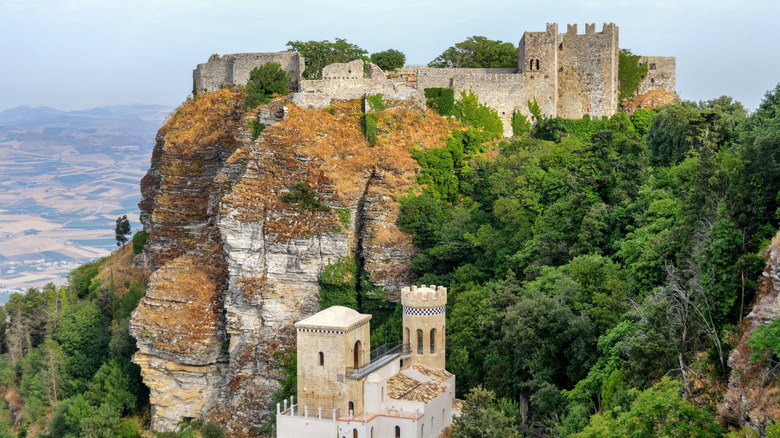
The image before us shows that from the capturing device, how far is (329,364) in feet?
120

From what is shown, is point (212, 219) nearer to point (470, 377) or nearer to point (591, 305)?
point (470, 377)

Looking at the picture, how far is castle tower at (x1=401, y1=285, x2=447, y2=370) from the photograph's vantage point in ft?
126

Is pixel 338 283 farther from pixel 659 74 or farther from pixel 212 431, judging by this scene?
pixel 659 74

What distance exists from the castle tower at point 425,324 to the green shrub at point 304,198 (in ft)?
46.9

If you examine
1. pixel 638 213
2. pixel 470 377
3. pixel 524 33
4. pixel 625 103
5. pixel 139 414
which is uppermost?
A: pixel 524 33

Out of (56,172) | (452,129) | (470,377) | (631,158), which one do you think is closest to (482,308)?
(470,377)

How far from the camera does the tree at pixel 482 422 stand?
106 feet

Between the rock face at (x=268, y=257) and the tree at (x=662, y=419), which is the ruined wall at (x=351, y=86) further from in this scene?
the tree at (x=662, y=419)

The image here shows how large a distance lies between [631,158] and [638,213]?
6.38 metres

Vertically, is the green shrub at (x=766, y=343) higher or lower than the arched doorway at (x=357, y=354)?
higher

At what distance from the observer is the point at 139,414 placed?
57.7 meters

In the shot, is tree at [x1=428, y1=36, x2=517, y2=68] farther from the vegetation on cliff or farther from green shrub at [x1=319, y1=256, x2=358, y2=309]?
the vegetation on cliff

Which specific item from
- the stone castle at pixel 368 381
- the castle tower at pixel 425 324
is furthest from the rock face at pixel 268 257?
the stone castle at pixel 368 381

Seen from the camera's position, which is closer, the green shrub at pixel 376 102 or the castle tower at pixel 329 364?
the castle tower at pixel 329 364
